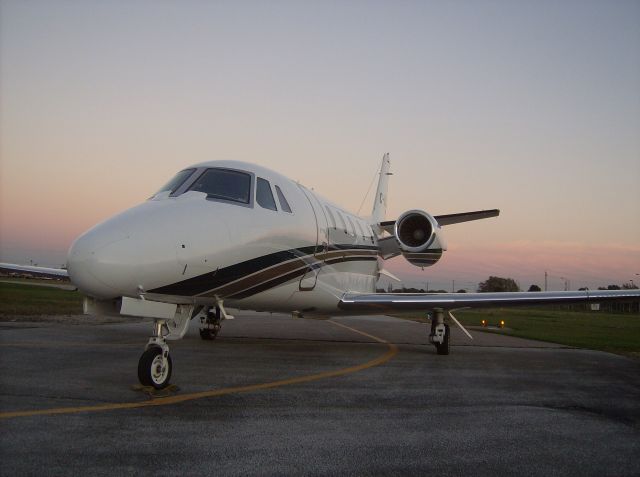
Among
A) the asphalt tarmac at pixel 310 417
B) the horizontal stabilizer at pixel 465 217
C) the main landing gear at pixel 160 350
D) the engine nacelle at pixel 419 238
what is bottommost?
the asphalt tarmac at pixel 310 417

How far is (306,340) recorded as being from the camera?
1416cm

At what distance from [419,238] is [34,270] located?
10.1 m

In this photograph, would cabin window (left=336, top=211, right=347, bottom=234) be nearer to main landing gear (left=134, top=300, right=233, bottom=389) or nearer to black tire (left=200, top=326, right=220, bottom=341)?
black tire (left=200, top=326, right=220, bottom=341)

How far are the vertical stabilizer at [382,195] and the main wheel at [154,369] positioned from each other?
14.9 metres

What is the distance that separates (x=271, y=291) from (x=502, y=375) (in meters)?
3.80

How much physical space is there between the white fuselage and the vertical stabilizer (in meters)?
Answer: 9.34

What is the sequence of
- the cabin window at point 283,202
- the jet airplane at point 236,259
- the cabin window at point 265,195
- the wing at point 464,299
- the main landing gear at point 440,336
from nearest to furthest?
the jet airplane at point 236,259 < the cabin window at point 265,195 < the cabin window at point 283,202 < the wing at point 464,299 < the main landing gear at point 440,336

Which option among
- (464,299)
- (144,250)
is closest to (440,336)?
(464,299)

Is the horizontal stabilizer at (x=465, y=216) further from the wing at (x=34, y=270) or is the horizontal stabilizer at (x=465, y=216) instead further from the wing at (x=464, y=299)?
the wing at (x=34, y=270)

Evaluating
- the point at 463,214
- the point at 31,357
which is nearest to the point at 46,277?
the point at 31,357

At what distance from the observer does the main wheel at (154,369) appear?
19.8 ft

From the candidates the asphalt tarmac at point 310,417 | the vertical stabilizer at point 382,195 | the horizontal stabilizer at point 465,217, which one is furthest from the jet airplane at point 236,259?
the vertical stabilizer at point 382,195

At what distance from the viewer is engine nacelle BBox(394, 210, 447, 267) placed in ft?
43.4

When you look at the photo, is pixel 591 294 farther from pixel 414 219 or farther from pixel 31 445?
pixel 31 445
